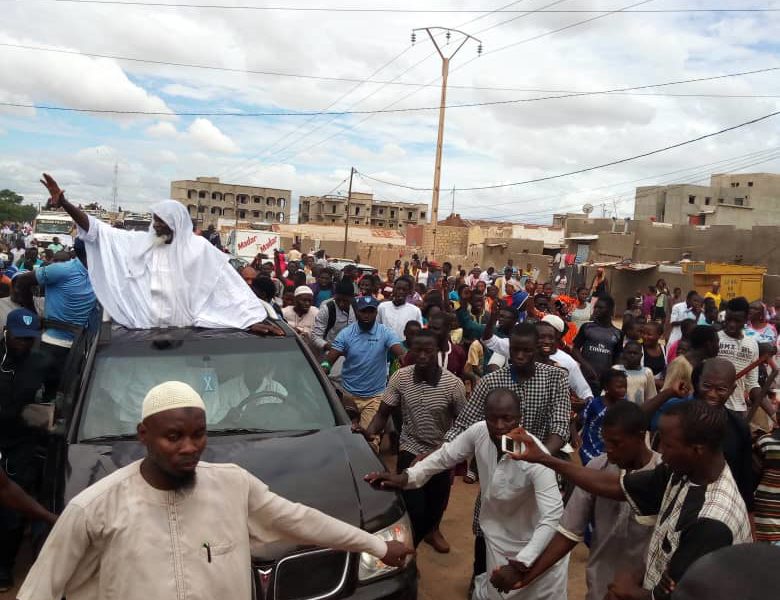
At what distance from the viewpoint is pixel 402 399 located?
16.0 feet

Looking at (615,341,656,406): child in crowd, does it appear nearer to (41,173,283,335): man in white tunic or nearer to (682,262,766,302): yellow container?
(41,173,283,335): man in white tunic

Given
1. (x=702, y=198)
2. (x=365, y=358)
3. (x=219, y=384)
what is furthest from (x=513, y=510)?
(x=702, y=198)

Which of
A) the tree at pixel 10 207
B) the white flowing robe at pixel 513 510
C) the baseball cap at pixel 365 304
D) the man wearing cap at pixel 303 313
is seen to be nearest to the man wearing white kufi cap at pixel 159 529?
the white flowing robe at pixel 513 510

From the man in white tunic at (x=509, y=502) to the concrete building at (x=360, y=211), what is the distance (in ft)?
282

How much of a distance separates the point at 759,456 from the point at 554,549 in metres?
1.37

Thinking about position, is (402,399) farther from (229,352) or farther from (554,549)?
(554,549)

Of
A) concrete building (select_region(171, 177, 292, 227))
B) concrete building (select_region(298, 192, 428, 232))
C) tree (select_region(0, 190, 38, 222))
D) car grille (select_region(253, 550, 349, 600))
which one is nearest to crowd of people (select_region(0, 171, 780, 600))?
car grille (select_region(253, 550, 349, 600))

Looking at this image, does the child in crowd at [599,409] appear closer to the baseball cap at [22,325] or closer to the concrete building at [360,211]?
the baseball cap at [22,325]

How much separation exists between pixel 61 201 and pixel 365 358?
2648mm

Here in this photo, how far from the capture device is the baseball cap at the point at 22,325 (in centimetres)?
485

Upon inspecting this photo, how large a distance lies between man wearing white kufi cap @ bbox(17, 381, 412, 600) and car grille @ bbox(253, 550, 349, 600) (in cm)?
73

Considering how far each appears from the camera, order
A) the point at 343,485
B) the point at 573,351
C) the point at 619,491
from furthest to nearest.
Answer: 1. the point at 573,351
2. the point at 343,485
3. the point at 619,491

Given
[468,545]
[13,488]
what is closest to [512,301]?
[468,545]

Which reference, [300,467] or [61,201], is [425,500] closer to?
[300,467]
